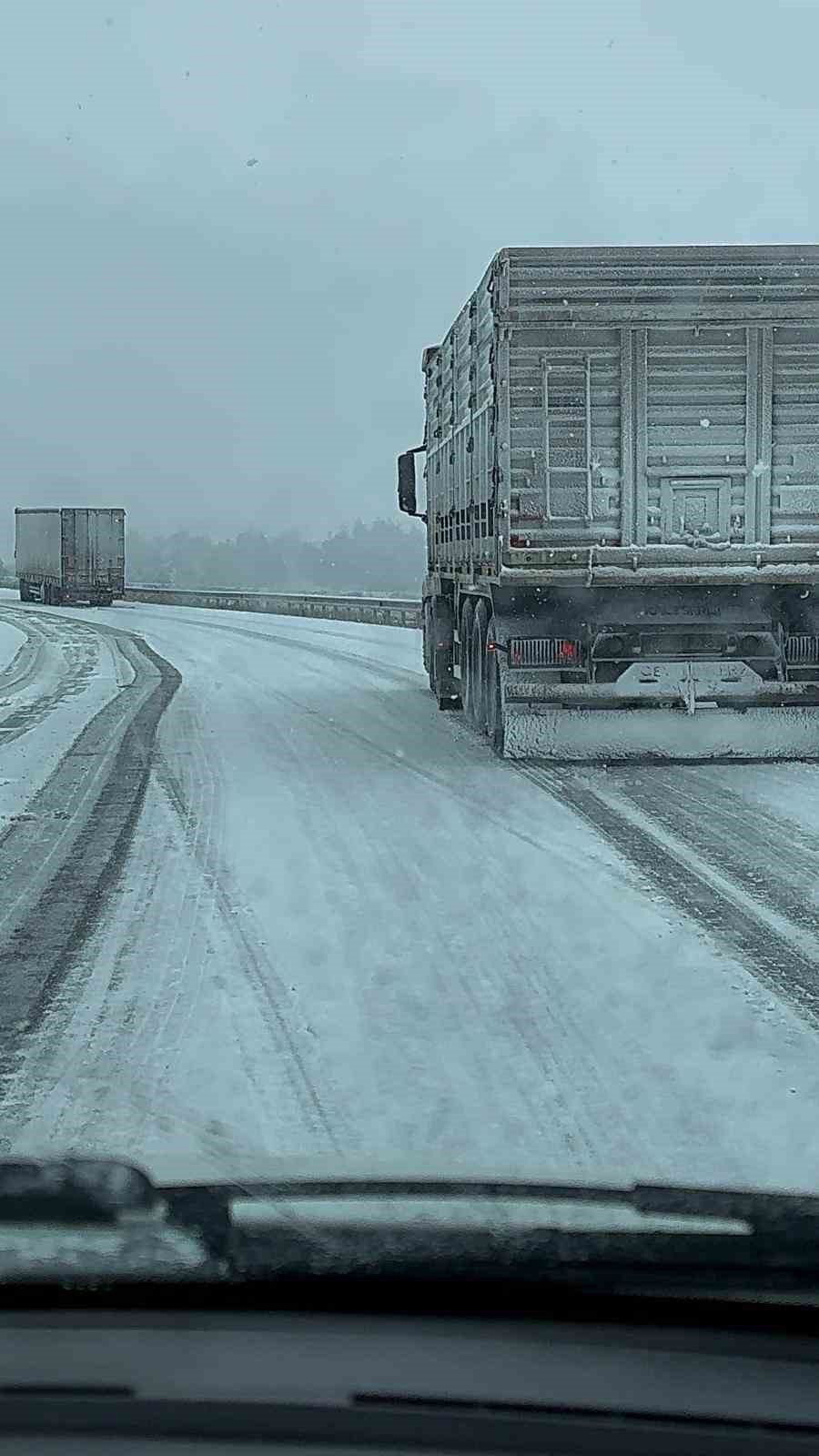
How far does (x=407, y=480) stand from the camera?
2019 centimetres

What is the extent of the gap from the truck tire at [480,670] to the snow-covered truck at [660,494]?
1347 millimetres

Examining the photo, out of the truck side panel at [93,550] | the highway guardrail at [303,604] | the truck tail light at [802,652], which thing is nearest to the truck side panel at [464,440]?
the truck tail light at [802,652]

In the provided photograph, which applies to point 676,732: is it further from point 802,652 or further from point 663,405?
point 663,405

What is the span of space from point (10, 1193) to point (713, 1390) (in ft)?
3.57

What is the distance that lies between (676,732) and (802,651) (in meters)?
1.09

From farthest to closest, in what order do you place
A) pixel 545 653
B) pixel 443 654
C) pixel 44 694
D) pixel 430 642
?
pixel 44 694 → pixel 430 642 → pixel 443 654 → pixel 545 653

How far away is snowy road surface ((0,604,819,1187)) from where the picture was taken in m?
4.68

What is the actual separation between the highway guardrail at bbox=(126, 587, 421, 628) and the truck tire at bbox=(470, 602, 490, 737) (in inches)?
814

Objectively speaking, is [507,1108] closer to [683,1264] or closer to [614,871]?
[683,1264]

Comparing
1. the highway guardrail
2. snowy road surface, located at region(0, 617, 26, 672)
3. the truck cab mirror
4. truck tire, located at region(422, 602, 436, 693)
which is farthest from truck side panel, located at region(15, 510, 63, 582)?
truck tire, located at region(422, 602, 436, 693)

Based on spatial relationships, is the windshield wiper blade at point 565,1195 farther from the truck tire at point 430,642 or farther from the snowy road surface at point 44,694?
the truck tire at point 430,642

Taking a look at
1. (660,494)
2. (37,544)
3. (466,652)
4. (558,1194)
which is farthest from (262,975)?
(37,544)

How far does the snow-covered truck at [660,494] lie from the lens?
40.0 ft

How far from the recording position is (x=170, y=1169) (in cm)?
278
